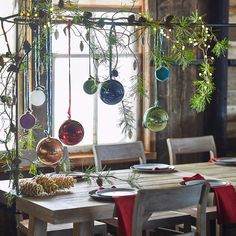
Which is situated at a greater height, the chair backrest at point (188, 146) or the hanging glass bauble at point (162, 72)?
the hanging glass bauble at point (162, 72)

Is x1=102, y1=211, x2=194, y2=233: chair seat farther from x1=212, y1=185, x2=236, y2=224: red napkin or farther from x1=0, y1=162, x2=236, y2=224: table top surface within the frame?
x1=212, y1=185, x2=236, y2=224: red napkin

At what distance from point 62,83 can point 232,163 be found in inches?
57.5

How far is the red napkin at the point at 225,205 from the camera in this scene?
146 inches

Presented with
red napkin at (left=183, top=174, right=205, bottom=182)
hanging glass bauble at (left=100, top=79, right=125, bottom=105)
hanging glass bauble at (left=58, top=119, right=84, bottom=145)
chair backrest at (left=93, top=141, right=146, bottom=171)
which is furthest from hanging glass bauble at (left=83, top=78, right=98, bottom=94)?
chair backrest at (left=93, top=141, right=146, bottom=171)

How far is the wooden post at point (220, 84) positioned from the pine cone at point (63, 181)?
7.43ft

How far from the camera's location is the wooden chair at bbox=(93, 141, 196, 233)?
14.0 ft

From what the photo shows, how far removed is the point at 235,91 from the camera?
586 centimetres

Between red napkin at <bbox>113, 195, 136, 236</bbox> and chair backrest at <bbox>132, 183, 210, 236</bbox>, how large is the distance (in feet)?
0.55

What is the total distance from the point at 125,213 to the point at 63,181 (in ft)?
1.75

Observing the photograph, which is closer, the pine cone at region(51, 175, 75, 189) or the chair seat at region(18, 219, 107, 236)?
the pine cone at region(51, 175, 75, 189)

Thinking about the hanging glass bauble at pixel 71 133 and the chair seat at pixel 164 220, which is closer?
the hanging glass bauble at pixel 71 133

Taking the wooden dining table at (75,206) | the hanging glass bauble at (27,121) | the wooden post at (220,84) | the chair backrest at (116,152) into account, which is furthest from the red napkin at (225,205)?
the wooden post at (220,84)

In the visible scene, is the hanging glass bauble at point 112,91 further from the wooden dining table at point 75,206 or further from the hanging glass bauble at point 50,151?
the wooden dining table at point 75,206

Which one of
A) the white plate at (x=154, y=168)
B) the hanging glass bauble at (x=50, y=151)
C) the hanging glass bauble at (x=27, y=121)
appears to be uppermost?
the hanging glass bauble at (x=27, y=121)
